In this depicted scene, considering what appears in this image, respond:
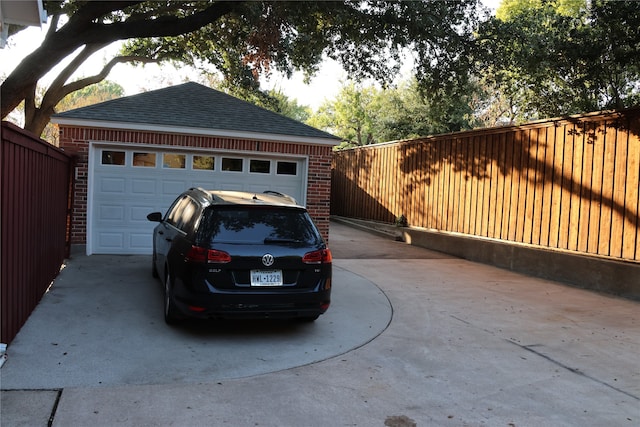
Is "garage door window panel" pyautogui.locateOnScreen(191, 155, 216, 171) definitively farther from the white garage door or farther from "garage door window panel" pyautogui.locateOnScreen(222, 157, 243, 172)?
"garage door window panel" pyautogui.locateOnScreen(222, 157, 243, 172)

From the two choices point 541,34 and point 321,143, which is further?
point 321,143

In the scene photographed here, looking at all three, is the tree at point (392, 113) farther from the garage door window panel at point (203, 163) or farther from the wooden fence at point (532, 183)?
the garage door window panel at point (203, 163)

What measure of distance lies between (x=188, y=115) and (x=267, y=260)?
6.75 m

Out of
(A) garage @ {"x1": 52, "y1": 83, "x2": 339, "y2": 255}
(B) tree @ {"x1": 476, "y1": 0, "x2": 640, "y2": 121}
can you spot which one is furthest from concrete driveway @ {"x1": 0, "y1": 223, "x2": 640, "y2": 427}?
(B) tree @ {"x1": 476, "y1": 0, "x2": 640, "y2": 121}

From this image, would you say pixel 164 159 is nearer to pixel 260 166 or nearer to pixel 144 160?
pixel 144 160

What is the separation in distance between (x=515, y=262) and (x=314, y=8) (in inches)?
268

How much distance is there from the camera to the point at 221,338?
556 cm

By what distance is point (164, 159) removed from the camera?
10.8 metres

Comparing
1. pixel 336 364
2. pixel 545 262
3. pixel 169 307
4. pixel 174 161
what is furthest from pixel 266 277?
pixel 545 262

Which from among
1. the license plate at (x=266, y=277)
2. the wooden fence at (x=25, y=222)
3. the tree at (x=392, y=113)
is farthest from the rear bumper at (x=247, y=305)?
the tree at (x=392, y=113)

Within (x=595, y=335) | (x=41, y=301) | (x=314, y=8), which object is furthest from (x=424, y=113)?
(x=41, y=301)

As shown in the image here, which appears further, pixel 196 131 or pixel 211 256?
pixel 196 131

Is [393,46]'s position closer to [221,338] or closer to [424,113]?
[221,338]

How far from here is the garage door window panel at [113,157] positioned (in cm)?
1048
